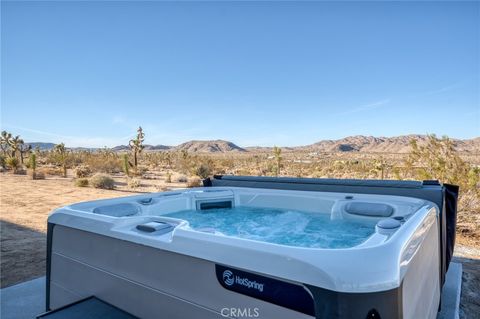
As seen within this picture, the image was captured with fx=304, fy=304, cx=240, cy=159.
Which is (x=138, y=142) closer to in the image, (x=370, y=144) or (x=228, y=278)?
(x=228, y=278)

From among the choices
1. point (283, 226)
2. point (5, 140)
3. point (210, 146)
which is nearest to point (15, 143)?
point (5, 140)

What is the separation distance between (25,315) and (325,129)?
29.2 metres

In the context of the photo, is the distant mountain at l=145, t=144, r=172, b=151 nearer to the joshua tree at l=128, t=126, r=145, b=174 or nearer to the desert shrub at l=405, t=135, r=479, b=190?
the joshua tree at l=128, t=126, r=145, b=174

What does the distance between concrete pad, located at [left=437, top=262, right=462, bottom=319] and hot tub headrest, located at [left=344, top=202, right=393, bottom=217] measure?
2.81 ft

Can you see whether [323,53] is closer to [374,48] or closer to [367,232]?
[374,48]

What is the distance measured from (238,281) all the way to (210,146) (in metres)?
82.1

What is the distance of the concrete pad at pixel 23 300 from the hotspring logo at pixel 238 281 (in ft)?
6.61

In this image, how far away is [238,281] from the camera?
4.44ft

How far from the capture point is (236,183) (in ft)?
14.2

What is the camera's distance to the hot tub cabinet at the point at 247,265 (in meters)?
1.13

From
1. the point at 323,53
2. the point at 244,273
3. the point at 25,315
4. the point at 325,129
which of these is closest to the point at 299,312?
the point at 244,273

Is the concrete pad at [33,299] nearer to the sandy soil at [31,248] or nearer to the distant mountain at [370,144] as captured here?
the sandy soil at [31,248]

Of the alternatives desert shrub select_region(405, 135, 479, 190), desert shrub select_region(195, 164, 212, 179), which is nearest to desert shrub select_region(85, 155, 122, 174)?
desert shrub select_region(195, 164, 212, 179)

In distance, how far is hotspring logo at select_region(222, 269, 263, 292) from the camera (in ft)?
4.23
